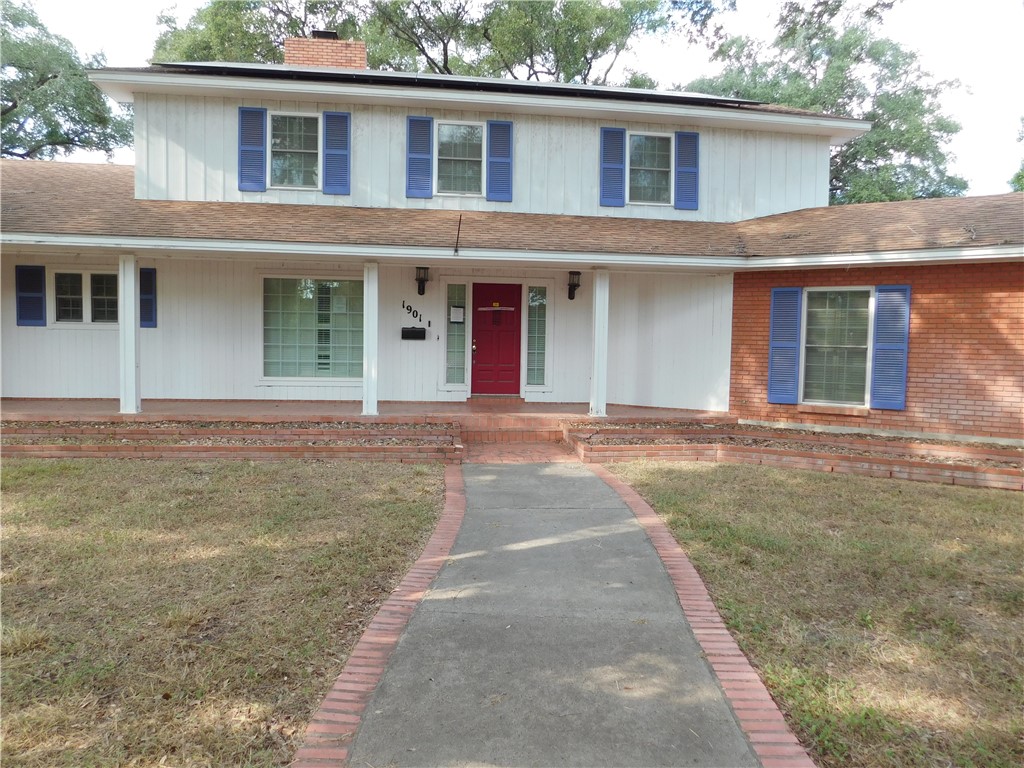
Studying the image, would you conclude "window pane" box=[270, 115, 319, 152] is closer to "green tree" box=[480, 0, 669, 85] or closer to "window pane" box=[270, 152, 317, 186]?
"window pane" box=[270, 152, 317, 186]

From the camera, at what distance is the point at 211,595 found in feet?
13.6

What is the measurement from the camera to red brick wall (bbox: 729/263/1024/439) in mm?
8562

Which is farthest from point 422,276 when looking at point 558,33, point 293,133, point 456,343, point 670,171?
point 558,33

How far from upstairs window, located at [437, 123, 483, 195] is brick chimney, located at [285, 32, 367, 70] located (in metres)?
3.33

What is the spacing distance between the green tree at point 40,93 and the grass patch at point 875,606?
2553 cm

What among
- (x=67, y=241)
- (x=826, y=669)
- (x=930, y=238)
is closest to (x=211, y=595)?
(x=826, y=669)

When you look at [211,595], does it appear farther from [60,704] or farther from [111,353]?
[111,353]

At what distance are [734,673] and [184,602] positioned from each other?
3.34 metres

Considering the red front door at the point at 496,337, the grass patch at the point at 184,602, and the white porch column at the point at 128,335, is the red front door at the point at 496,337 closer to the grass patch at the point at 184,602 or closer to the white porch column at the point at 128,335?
the grass patch at the point at 184,602

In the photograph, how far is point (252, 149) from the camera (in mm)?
10672

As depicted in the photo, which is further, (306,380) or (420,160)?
(306,380)

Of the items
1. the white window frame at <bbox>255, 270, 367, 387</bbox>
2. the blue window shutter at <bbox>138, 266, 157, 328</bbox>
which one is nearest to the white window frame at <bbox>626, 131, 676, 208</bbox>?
the white window frame at <bbox>255, 270, 367, 387</bbox>

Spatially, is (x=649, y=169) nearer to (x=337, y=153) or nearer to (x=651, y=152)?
(x=651, y=152)

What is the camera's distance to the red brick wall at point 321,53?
12703mm
